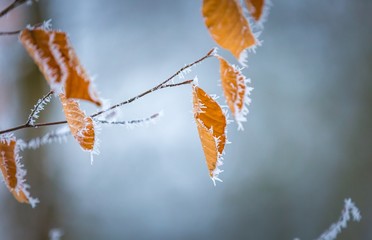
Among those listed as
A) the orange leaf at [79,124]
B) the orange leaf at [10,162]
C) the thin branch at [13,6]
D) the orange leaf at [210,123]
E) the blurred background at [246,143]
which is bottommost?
the orange leaf at [210,123]

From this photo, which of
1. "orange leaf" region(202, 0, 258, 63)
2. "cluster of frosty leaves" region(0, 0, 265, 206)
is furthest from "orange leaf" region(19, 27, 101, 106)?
"orange leaf" region(202, 0, 258, 63)

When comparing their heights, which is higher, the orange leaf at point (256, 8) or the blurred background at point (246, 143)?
the blurred background at point (246, 143)

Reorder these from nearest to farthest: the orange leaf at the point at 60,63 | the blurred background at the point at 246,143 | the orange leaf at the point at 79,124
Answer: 1. the orange leaf at the point at 60,63
2. the orange leaf at the point at 79,124
3. the blurred background at the point at 246,143

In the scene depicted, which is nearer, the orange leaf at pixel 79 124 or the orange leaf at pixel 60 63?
the orange leaf at pixel 60 63

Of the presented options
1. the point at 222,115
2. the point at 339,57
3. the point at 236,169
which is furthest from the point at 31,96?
the point at 339,57

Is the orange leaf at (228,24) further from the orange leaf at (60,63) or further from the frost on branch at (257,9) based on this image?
the orange leaf at (60,63)

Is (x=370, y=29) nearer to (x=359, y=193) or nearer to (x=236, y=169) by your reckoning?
(x=359, y=193)

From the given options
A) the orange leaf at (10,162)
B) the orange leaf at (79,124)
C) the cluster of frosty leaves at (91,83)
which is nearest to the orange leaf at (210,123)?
the cluster of frosty leaves at (91,83)

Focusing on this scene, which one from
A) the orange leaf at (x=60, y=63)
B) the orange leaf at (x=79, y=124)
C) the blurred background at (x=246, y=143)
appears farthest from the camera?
the blurred background at (x=246, y=143)
